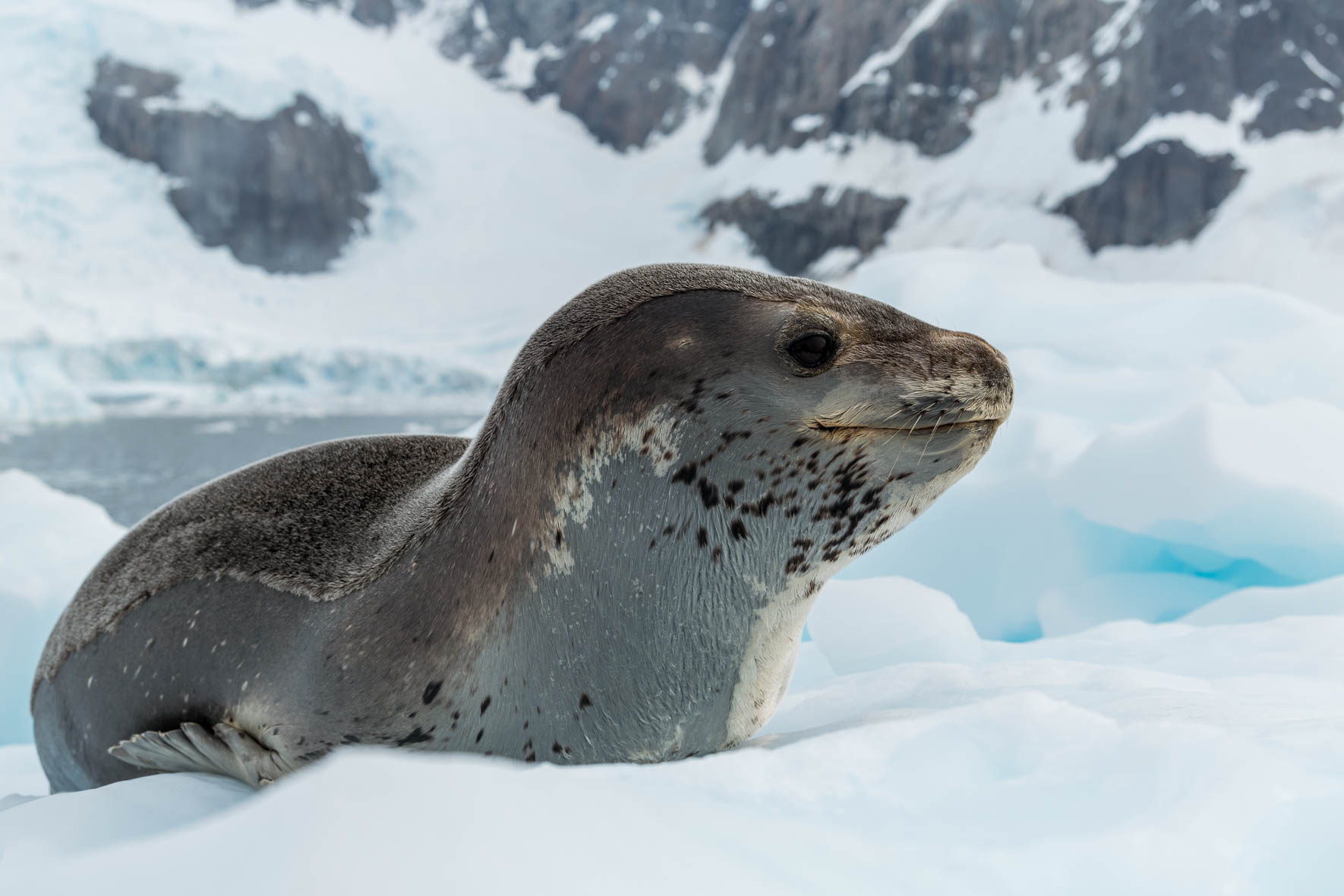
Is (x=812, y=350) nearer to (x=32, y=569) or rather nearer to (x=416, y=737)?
(x=416, y=737)

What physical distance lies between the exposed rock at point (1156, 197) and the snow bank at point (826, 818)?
724 inches

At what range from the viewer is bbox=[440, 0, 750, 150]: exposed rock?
37.0 m

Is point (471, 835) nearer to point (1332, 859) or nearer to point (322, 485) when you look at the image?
point (1332, 859)

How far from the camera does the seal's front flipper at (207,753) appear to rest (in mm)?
1229

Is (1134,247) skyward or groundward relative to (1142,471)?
skyward

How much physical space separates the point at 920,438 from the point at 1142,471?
6.31ft

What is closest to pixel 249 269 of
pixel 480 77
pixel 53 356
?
pixel 53 356

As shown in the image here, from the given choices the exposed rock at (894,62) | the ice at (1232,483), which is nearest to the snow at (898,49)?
the exposed rock at (894,62)

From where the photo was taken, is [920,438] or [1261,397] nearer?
[920,438]

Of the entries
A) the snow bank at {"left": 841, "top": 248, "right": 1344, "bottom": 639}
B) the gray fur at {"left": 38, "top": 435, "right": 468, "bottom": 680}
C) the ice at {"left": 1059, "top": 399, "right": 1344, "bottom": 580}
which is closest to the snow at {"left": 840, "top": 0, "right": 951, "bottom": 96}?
the snow bank at {"left": 841, "top": 248, "right": 1344, "bottom": 639}

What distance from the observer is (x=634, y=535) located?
3.57 ft

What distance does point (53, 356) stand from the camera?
1402 centimetres

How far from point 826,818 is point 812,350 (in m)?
0.53

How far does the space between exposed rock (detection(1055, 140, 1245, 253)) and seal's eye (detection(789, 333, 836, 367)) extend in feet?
A: 59.8
